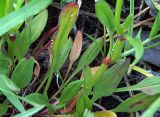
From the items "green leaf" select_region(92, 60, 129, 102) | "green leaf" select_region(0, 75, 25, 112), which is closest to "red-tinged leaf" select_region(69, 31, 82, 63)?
"green leaf" select_region(92, 60, 129, 102)

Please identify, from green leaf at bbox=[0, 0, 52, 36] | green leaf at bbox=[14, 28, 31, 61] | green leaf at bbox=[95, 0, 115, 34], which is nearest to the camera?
Answer: green leaf at bbox=[0, 0, 52, 36]

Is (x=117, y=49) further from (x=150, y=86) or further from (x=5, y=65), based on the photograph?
(x=5, y=65)

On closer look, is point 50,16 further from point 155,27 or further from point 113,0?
point 155,27

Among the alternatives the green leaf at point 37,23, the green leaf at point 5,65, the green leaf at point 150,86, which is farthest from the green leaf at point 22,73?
the green leaf at point 150,86

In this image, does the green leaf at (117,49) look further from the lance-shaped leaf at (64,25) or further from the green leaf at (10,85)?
the green leaf at (10,85)

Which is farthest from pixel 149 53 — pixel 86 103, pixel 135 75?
pixel 86 103

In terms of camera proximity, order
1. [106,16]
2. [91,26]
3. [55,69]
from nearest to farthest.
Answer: [106,16]
[55,69]
[91,26]

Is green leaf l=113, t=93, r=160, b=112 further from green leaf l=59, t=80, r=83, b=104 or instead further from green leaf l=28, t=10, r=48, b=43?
green leaf l=28, t=10, r=48, b=43
